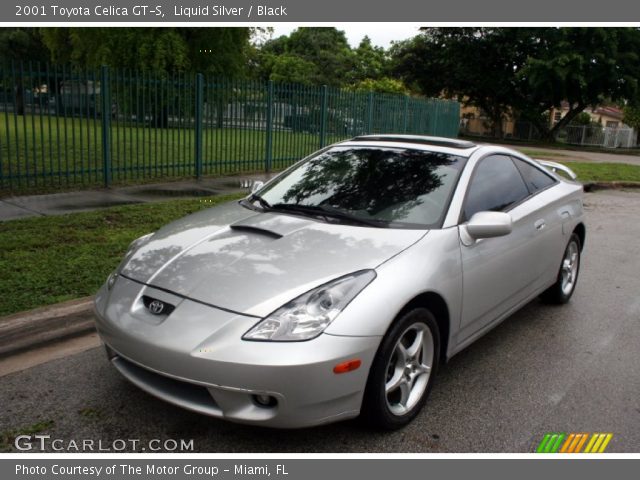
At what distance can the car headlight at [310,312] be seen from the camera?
2777 millimetres

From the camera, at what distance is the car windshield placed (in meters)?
3.78

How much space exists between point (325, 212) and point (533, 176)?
2.11m

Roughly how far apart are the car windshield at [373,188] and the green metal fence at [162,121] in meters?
6.26

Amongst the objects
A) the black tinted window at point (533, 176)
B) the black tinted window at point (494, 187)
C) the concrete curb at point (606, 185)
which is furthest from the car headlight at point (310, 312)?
the concrete curb at point (606, 185)

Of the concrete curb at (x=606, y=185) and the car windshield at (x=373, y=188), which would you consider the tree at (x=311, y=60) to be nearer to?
the concrete curb at (x=606, y=185)

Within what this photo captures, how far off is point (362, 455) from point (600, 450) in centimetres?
128

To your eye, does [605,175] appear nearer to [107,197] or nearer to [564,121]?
[107,197]

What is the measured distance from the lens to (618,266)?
7.13 metres

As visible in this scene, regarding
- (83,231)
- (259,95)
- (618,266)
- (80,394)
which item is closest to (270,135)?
(259,95)

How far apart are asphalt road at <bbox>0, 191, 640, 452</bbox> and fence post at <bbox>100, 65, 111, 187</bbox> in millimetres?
6826

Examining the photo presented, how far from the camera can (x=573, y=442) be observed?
10.6 ft

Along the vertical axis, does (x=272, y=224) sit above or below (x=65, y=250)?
above

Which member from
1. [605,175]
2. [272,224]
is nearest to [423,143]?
[272,224]

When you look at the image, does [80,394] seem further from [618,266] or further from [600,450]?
[618,266]
